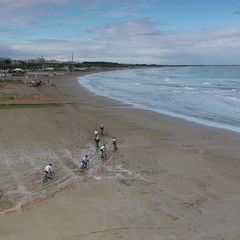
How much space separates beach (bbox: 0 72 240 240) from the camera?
13531 mm

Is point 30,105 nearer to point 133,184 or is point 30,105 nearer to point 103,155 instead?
point 103,155

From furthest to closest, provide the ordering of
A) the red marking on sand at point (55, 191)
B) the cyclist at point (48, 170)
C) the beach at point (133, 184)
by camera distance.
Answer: the cyclist at point (48, 170), the red marking on sand at point (55, 191), the beach at point (133, 184)

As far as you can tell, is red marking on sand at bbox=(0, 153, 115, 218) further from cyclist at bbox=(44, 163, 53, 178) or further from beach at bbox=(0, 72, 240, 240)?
cyclist at bbox=(44, 163, 53, 178)

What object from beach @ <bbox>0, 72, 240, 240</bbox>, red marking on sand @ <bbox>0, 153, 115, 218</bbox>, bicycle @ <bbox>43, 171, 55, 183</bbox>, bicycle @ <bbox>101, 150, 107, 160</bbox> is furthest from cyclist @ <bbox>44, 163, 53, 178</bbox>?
bicycle @ <bbox>101, 150, 107, 160</bbox>

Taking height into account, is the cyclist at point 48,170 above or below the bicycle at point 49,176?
above

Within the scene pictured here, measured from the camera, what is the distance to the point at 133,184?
712 inches

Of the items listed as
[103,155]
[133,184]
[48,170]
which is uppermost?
[48,170]

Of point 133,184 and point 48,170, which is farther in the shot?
point 48,170

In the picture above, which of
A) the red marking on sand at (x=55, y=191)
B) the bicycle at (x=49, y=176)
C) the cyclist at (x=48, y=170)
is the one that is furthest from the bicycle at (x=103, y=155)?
the cyclist at (x=48, y=170)

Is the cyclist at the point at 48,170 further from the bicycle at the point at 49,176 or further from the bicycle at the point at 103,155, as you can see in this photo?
the bicycle at the point at 103,155

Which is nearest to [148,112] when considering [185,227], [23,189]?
[23,189]

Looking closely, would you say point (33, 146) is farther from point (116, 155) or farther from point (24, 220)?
point (24, 220)

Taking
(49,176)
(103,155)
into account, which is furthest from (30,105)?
(49,176)

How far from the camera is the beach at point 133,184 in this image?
44.4ft
